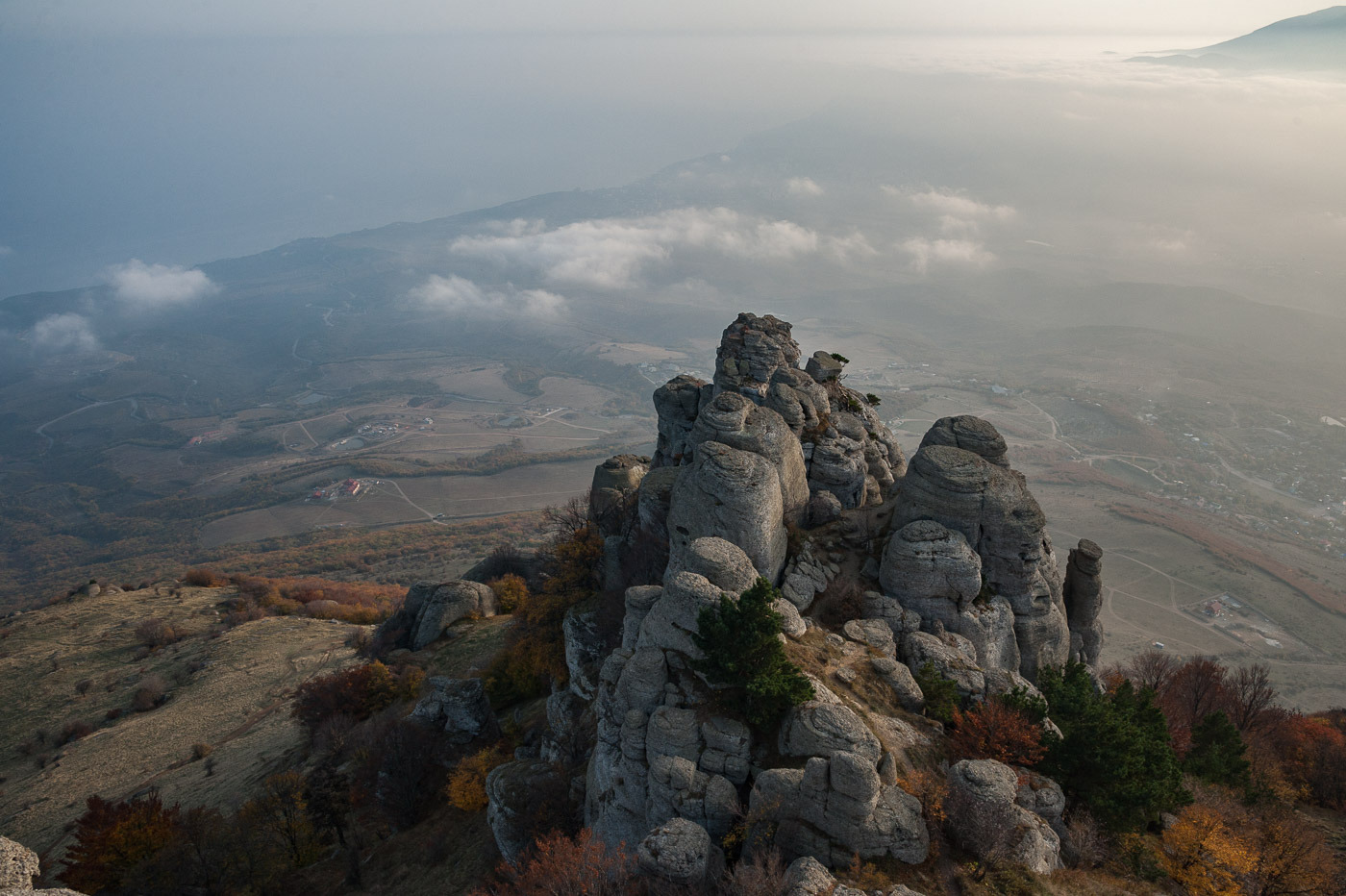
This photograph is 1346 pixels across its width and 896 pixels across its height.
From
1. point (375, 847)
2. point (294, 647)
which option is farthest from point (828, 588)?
point (294, 647)

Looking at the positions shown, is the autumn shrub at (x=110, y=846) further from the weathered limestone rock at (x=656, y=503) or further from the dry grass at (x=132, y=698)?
the weathered limestone rock at (x=656, y=503)

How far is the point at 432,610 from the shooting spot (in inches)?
2184

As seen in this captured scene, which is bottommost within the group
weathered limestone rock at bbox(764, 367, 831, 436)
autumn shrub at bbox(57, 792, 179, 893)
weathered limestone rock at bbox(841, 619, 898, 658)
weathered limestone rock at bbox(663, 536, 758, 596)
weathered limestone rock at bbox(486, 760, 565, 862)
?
autumn shrub at bbox(57, 792, 179, 893)

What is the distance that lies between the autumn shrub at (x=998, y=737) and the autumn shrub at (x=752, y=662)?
627cm

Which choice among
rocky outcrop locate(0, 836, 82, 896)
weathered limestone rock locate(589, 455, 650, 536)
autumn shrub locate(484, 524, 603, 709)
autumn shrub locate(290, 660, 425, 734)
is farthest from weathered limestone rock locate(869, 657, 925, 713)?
autumn shrub locate(290, 660, 425, 734)

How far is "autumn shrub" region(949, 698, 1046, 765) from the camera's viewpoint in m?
21.7

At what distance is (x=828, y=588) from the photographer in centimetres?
3050

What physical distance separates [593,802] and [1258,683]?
1598 inches

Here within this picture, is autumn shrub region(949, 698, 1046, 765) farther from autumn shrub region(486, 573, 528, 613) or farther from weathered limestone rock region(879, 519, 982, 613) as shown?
autumn shrub region(486, 573, 528, 613)

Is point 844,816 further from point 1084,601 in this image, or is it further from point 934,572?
point 1084,601

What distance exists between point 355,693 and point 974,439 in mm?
45851

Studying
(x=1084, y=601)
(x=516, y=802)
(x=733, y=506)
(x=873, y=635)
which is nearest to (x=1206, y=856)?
(x=873, y=635)

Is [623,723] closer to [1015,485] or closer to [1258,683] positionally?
[1015,485]

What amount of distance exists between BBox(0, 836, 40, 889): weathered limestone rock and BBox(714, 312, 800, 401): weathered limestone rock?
37.8 metres
